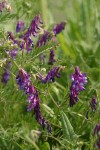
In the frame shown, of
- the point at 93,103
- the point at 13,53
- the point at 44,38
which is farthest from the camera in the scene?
the point at 44,38

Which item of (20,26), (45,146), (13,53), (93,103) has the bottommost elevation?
(45,146)

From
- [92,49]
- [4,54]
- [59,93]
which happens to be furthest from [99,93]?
[92,49]

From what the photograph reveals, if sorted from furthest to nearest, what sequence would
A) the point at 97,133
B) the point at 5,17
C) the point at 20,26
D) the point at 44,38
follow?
the point at 20,26, the point at 44,38, the point at 5,17, the point at 97,133

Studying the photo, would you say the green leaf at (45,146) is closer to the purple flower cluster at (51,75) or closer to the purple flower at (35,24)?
the purple flower cluster at (51,75)

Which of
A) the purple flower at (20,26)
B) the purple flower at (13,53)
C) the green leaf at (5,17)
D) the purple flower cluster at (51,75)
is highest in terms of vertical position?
the green leaf at (5,17)

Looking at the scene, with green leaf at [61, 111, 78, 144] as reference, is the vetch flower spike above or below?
above

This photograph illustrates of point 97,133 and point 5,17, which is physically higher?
point 5,17

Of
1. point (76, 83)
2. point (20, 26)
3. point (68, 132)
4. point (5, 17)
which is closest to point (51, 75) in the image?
point (76, 83)

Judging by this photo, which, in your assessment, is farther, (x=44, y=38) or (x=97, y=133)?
(x=44, y=38)

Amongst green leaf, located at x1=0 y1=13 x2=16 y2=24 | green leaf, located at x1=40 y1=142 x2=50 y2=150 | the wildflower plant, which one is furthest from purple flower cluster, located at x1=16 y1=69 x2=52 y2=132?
green leaf, located at x1=0 y1=13 x2=16 y2=24

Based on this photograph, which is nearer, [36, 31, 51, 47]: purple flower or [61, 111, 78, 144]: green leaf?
[61, 111, 78, 144]: green leaf

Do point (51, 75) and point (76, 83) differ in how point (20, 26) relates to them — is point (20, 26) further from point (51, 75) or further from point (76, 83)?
point (76, 83)

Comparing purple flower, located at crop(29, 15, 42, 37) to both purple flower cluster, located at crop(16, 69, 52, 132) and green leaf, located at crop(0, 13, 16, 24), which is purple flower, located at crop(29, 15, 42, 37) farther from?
purple flower cluster, located at crop(16, 69, 52, 132)

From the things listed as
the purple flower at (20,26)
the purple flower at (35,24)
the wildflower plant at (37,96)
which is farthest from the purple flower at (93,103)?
the purple flower at (20,26)
